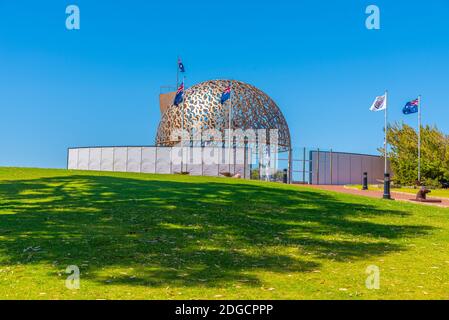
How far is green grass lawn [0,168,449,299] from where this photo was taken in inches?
257

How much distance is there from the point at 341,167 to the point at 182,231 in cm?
3803

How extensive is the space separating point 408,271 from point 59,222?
8.00 m

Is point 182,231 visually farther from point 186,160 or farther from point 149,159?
point 149,159

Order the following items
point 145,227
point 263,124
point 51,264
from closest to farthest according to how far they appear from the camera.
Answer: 1. point 51,264
2. point 145,227
3. point 263,124

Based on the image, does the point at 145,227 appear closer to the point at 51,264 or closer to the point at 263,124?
the point at 51,264

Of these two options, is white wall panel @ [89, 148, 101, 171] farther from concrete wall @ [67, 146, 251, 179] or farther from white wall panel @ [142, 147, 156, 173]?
white wall panel @ [142, 147, 156, 173]

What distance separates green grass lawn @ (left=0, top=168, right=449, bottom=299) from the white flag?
1815 centimetres

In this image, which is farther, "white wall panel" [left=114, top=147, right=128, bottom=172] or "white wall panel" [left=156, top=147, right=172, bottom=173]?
"white wall panel" [left=114, top=147, right=128, bottom=172]

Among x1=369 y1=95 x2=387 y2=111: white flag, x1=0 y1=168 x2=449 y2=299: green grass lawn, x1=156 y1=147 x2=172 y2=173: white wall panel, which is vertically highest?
x1=369 y1=95 x2=387 y2=111: white flag

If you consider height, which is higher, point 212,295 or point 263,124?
point 263,124

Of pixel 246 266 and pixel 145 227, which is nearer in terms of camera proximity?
pixel 246 266

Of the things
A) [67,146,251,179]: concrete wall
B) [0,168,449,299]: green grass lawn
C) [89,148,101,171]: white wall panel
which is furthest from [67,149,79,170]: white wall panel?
[0,168,449,299]: green grass lawn

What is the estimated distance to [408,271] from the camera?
25.8ft
